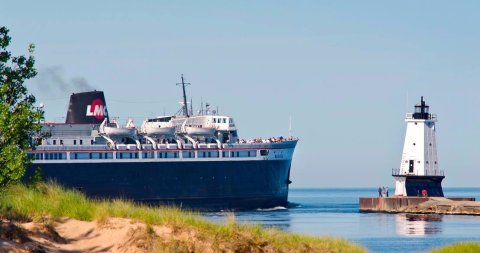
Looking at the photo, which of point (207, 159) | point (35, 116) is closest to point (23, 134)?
point (35, 116)

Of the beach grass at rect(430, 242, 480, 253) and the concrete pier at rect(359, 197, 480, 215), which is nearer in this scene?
the beach grass at rect(430, 242, 480, 253)

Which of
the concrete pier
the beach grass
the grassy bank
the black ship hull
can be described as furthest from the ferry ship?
the grassy bank

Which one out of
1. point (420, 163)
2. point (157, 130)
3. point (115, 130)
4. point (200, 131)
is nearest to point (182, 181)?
point (157, 130)

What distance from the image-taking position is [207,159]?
111 m

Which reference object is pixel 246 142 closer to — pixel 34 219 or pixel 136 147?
pixel 136 147

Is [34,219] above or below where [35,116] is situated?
below

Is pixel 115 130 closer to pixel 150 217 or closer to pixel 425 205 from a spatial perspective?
pixel 425 205

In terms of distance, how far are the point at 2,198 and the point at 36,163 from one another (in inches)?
2982

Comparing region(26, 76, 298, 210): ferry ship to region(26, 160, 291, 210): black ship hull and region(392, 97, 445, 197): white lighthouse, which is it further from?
region(392, 97, 445, 197): white lighthouse

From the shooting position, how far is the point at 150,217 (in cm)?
2869

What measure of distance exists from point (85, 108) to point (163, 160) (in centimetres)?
948

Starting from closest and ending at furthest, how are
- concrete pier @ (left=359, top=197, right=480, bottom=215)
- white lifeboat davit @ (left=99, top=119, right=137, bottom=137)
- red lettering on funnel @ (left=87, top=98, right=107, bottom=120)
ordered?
concrete pier @ (left=359, top=197, right=480, bottom=215)
white lifeboat davit @ (left=99, top=119, right=137, bottom=137)
red lettering on funnel @ (left=87, top=98, right=107, bottom=120)

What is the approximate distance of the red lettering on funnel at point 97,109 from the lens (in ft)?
364

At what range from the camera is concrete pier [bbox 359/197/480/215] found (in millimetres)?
95250
